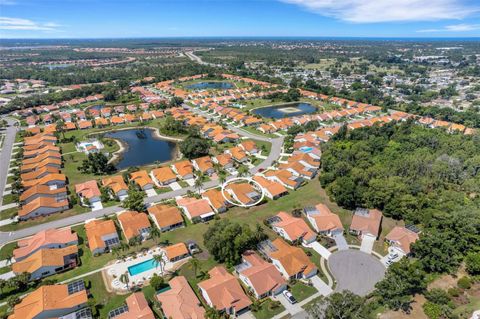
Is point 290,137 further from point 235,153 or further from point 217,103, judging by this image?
point 217,103

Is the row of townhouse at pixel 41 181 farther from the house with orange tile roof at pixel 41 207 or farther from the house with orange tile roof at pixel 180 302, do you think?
the house with orange tile roof at pixel 180 302

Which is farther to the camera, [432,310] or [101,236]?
[101,236]

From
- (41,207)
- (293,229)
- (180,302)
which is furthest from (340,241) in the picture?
(41,207)

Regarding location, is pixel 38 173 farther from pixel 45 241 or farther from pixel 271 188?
pixel 271 188

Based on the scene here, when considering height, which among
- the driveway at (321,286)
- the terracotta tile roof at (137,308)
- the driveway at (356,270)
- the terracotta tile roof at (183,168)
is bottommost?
the driveway at (321,286)


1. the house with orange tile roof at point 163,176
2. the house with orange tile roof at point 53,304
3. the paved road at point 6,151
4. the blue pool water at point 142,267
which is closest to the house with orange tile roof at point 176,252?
the blue pool water at point 142,267

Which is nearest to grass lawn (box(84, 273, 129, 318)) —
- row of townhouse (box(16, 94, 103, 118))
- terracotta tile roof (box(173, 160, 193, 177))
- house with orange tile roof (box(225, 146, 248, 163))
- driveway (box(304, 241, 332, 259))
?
driveway (box(304, 241, 332, 259))
